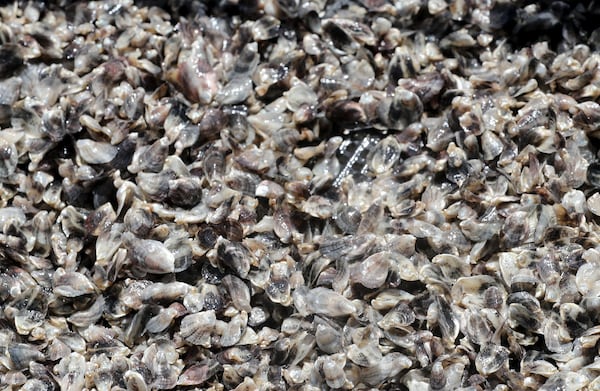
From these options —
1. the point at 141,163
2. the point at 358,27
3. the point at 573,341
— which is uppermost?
the point at 358,27

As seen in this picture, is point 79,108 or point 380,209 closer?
point 380,209

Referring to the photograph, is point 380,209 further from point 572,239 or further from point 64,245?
point 64,245

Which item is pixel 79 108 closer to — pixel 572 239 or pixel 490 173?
pixel 490 173

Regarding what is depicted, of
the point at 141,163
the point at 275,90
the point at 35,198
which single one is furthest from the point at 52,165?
the point at 275,90

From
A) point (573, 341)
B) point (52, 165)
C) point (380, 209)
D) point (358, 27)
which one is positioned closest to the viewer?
point (573, 341)

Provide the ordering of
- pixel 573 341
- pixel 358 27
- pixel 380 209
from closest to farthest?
pixel 573 341, pixel 380 209, pixel 358 27

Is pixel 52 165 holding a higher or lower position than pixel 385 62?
lower
